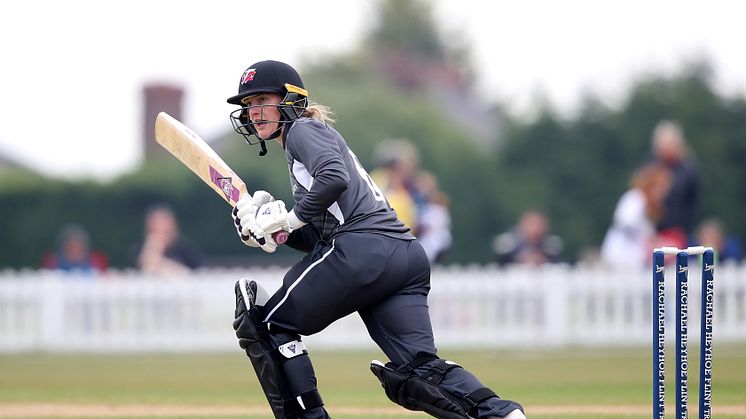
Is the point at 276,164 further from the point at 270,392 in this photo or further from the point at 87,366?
the point at 270,392

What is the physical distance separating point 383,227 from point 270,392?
0.91 meters

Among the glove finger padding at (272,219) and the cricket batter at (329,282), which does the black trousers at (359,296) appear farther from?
the glove finger padding at (272,219)

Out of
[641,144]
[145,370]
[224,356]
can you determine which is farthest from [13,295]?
[641,144]

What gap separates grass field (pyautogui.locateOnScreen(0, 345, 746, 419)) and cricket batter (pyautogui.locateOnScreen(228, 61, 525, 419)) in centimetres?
171

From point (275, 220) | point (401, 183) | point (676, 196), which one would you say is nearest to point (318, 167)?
point (275, 220)

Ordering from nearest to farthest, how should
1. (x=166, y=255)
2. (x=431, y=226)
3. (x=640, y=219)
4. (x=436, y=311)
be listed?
(x=640, y=219), (x=436, y=311), (x=431, y=226), (x=166, y=255)

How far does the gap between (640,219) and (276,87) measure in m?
8.55

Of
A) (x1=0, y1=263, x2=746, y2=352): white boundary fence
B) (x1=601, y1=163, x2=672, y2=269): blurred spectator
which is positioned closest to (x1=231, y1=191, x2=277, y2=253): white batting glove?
(x1=601, y1=163, x2=672, y2=269): blurred spectator

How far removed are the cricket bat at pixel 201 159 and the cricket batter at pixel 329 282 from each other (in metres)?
0.30

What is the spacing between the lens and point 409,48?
247ft

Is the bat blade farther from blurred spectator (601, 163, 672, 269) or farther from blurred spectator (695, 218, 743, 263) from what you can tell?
blurred spectator (695, 218, 743, 263)

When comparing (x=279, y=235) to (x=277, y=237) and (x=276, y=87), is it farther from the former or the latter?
(x=276, y=87)

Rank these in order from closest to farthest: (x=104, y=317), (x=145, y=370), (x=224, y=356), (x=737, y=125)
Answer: (x=145, y=370)
(x=224, y=356)
(x=104, y=317)
(x=737, y=125)

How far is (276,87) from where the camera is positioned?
20.1ft
